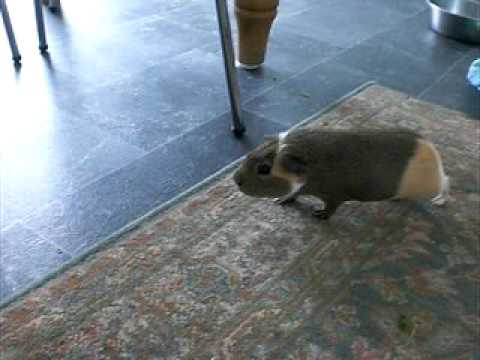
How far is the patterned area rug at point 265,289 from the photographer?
88 cm

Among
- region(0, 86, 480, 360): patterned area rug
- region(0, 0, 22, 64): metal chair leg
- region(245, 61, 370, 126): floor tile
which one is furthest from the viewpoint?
region(0, 0, 22, 64): metal chair leg

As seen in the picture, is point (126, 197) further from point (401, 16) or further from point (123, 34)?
point (401, 16)

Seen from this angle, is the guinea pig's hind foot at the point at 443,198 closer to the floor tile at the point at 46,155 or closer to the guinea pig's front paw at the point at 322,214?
the guinea pig's front paw at the point at 322,214

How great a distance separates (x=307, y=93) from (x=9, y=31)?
3.02 ft

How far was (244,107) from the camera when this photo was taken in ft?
5.13

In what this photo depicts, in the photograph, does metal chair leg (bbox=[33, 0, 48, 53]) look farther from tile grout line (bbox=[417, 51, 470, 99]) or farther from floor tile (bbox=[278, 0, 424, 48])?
tile grout line (bbox=[417, 51, 470, 99])

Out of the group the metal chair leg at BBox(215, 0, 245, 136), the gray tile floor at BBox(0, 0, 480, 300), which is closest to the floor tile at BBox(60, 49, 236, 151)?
the gray tile floor at BBox(0, 0, 480, 300)

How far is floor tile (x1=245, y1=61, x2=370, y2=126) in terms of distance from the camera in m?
1.55

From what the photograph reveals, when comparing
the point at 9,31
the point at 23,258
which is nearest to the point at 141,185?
the point at 23,258

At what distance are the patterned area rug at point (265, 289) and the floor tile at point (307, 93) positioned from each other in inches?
16.1

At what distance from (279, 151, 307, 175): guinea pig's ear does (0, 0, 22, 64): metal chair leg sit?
1.09 metres

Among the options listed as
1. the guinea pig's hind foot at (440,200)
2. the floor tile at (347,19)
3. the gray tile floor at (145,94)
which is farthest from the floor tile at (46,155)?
the floor tile at (347,19)

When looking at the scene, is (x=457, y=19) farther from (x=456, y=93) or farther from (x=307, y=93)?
(x=307, y=93)

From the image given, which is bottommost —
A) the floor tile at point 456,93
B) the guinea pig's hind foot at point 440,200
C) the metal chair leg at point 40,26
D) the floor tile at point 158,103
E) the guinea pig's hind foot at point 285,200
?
the floor tile at point 456,93
